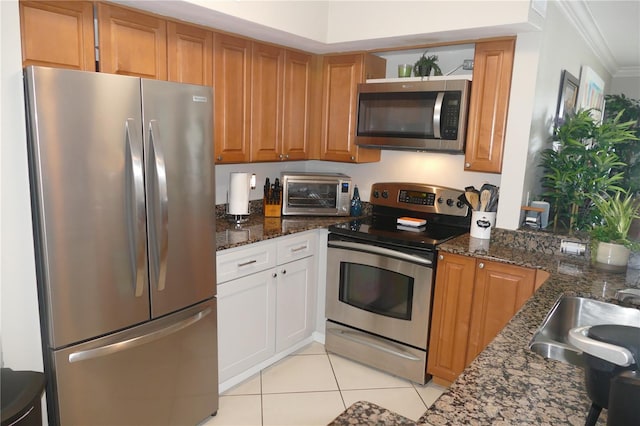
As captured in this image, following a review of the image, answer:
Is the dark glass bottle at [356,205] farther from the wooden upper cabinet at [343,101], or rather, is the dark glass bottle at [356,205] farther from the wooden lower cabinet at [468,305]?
the wooden lower cabinet at [468,305]

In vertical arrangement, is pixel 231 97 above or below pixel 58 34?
below

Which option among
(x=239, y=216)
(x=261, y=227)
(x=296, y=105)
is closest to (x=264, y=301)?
(x=261, y=227)

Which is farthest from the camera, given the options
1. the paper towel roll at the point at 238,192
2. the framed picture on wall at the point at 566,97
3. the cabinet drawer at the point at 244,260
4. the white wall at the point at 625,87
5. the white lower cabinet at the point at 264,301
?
the white wall at the point at 625,87

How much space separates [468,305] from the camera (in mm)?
2742

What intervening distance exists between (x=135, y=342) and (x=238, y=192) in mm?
1251

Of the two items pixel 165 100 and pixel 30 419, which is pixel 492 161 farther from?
pixel 30 419

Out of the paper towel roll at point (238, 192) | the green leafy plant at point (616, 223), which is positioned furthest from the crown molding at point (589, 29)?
the paper towel roll at point (238, 192)

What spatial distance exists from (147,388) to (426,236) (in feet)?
6.06

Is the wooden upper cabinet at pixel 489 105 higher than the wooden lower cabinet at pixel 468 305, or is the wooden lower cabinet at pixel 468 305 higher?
the wooden upper cabinet at pixel 489 105

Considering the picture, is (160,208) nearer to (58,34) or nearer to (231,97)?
(58,34)

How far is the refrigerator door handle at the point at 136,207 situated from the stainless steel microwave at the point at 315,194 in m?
1.54

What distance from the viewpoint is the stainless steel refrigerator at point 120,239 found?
1751 mm

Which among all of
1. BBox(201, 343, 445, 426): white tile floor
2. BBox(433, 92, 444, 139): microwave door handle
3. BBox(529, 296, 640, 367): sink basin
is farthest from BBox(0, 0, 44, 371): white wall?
BBox(433, 92, 444, 139): microwave door handle

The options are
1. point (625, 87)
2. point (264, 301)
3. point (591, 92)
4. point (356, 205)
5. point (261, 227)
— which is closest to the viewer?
point (264, 301)
